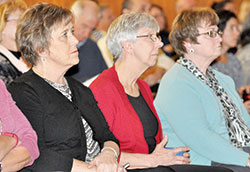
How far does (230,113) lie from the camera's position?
278 cm

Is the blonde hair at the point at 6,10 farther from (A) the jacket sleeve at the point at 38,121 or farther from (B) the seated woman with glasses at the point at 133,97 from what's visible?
(A) the jacket sleeve at the point at 38,121

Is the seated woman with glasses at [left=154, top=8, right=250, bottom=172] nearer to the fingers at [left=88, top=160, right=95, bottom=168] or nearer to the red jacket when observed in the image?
the red jacket

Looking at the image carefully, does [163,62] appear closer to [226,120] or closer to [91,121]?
[226,120]

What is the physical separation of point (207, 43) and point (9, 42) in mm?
1328

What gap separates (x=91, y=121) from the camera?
7.06ft

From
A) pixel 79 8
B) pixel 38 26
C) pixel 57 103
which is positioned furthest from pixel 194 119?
pixel 79 8

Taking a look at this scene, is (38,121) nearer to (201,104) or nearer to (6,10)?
(6,10)

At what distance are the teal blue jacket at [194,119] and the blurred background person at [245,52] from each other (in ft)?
6.23

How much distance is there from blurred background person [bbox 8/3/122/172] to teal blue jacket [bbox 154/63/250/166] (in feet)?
1.76

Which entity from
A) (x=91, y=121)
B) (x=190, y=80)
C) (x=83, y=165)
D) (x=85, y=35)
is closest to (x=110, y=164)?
(x=83, y=165)

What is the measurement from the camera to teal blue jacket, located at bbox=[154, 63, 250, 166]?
2.56m

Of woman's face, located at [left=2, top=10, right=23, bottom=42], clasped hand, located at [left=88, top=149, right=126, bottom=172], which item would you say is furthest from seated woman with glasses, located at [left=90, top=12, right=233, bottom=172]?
woman's face, located at [left=2, top=10, right=23, bottom=42]

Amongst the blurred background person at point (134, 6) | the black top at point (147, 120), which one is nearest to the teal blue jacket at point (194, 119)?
the black top at point (147, 120)

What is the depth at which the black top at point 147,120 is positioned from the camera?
2531 mm
